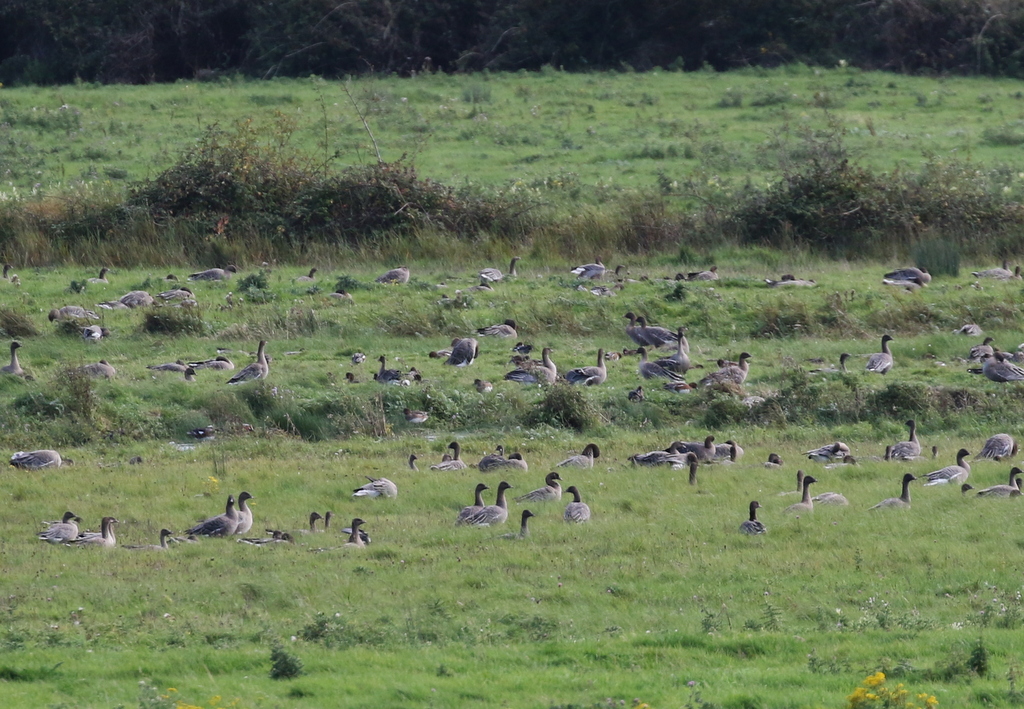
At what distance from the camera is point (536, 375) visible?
1991 cm

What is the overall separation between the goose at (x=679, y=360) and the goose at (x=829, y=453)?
12.6 ft

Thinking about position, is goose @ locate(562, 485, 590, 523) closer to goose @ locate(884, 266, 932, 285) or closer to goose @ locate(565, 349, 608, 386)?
goose @ locate(565, 349, 608, 386)

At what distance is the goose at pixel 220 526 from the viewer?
13.2m

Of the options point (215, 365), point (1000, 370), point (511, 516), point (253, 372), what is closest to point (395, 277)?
point (215, 365)

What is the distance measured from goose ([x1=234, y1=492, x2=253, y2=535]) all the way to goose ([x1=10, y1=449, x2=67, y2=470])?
136 inches

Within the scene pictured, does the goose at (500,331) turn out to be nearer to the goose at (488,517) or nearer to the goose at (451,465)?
the goose at (451,465)

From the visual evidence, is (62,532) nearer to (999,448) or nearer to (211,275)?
(999,448)

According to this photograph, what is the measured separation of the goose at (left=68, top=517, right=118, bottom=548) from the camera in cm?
1277

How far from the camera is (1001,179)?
3155cm

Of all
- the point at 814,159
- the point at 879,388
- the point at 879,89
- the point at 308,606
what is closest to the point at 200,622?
the point at 308,606

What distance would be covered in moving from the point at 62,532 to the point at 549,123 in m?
29.8

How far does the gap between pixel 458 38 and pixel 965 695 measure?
51.5 meters

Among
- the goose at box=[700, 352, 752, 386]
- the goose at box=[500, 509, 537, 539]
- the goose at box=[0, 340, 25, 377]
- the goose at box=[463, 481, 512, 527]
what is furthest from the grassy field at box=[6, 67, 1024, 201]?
the goose at box=[500, 509, 537, 539]

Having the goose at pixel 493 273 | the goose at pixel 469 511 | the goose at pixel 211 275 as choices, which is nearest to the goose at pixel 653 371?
the goose at pixel 493 273
